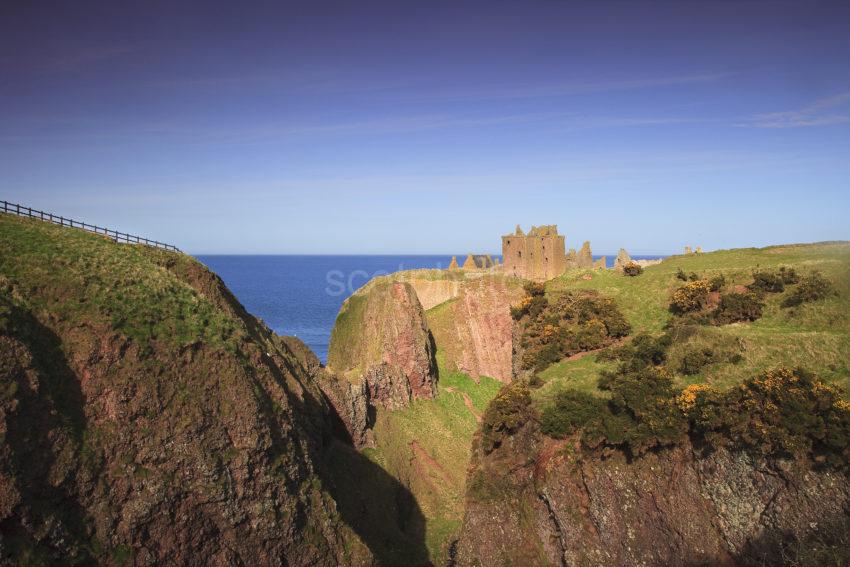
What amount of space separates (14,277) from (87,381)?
240 inches

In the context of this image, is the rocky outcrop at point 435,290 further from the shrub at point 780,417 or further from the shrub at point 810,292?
the shrub at point 780,417

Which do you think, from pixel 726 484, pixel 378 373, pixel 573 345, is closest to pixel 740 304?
pixel 573 345

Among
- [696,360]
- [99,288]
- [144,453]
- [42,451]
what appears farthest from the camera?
[696,360]

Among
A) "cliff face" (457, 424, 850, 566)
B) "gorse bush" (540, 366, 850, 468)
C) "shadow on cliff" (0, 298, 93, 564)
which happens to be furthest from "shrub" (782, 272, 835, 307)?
"shadow on cliff" (0, 298, 93, 564)

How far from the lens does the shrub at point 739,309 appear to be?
34.2 metres

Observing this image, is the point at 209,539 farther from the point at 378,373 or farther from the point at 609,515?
the point at 378,373

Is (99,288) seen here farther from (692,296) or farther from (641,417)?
(692,296)

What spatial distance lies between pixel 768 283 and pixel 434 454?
85.9ft

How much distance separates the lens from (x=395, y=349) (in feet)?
169

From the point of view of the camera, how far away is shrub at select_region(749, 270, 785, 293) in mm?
35906

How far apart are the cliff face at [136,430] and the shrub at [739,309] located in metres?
24.8

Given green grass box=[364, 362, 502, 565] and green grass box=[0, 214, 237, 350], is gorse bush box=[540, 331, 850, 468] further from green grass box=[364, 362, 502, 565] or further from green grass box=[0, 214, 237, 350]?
green grass box=[0, 214, 237, 350]

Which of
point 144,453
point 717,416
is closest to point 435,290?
point 717,416

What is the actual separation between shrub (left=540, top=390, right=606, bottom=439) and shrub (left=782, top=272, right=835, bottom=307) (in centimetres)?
1437
